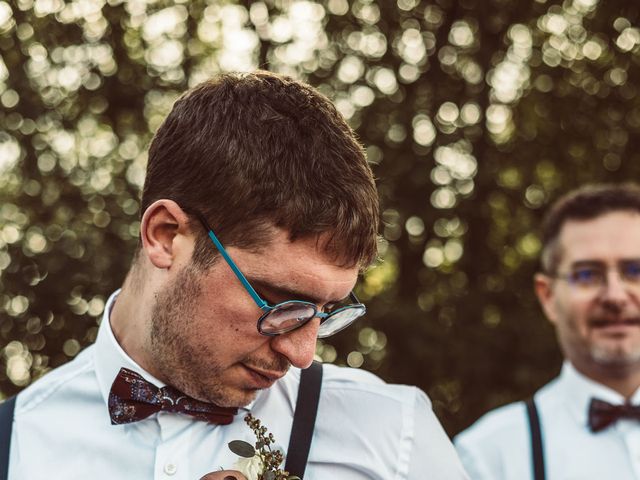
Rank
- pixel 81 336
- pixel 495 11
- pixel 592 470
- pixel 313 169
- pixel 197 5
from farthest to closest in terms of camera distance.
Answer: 1. pixel 495 11
2. pixel 197 5
3. pixel 81 336
4. pixel 592 470
5. pixel 313 169

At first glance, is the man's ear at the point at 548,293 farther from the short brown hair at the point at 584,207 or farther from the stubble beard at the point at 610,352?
the stubble beard at the point at 610,352

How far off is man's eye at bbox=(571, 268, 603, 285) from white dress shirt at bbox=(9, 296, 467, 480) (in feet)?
4.87

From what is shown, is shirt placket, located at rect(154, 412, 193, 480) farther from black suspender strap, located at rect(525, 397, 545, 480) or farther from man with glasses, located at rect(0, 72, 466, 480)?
black suspender strap, located at rect(525, 397, 545, 480)

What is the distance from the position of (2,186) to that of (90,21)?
1.09 m

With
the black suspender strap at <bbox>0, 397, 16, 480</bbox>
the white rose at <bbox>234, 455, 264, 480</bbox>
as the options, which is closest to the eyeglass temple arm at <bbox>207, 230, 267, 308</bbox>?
the white rose at <bbox>234, 455, 264, 480</bbox>

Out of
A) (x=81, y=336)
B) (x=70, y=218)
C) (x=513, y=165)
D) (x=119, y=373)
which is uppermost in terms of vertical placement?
(x=119, y=373)

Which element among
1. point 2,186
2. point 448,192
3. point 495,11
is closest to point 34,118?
point 2,186

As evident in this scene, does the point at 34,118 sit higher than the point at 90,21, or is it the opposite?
the point at 90,21

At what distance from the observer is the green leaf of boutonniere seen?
206cm

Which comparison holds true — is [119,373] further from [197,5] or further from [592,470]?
[197,5]

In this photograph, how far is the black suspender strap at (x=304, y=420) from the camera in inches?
86.0

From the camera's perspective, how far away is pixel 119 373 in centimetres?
224

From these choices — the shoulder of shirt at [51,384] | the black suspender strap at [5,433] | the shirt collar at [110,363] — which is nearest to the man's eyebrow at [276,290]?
the shirt collar at [110,363]

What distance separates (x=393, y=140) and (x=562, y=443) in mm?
2741
